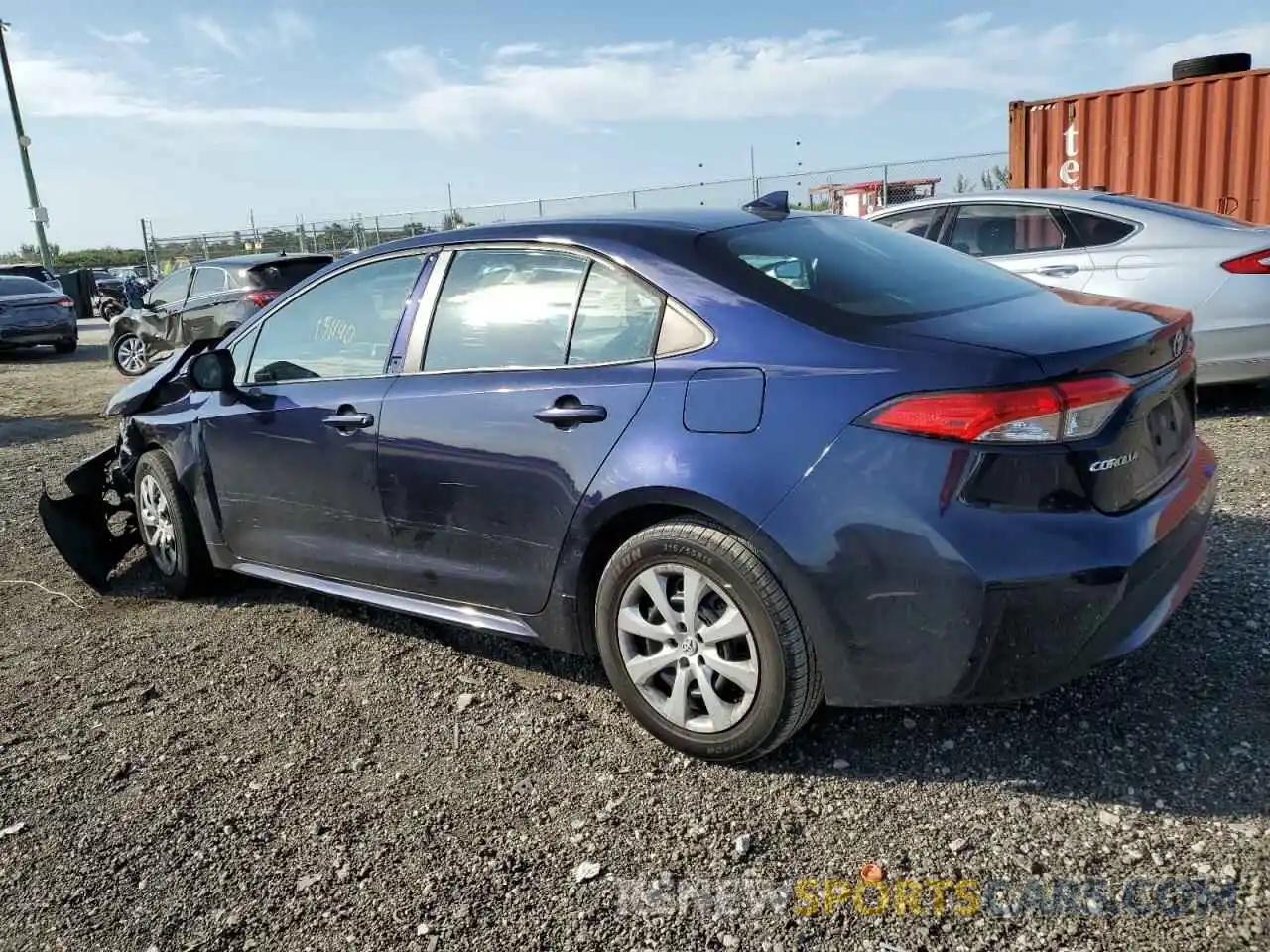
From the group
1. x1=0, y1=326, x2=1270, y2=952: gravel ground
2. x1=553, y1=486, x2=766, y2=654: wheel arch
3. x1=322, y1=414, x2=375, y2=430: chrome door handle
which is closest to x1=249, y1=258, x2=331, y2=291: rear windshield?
x1=0, y1=326, x2=1270, y2=952: gravel ground

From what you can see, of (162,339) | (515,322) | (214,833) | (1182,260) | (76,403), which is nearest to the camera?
(214,833)

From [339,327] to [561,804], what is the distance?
2051 millimetres

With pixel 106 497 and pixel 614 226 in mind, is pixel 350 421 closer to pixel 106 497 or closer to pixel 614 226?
pixel 614 226

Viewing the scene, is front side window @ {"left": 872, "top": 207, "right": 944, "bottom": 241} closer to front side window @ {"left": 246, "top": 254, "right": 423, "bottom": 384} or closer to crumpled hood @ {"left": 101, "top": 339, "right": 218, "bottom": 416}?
front side window @ {"left": 246, "top": 254, "right": 423, "bottom": 384}

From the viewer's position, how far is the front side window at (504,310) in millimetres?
3223

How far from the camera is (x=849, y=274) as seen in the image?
121 inches

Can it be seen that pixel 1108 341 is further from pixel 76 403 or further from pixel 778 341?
pixel 76 403

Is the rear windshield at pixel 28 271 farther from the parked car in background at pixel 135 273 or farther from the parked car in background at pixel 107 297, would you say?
the parked car in background at pixel 135 273

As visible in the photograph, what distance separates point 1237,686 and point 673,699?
1731mm

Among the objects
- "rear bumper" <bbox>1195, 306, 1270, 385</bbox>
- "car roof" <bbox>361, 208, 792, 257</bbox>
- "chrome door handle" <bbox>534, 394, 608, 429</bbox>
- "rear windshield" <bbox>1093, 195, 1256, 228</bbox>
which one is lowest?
"rear bumper" <bbox>1195, 306, 1270, 385</bbox>

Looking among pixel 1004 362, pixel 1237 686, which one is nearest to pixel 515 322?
pixel 1004 362

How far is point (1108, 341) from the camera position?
2.64 metres

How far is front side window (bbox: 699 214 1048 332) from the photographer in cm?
283

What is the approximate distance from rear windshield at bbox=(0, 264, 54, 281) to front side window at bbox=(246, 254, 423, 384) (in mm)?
21742
